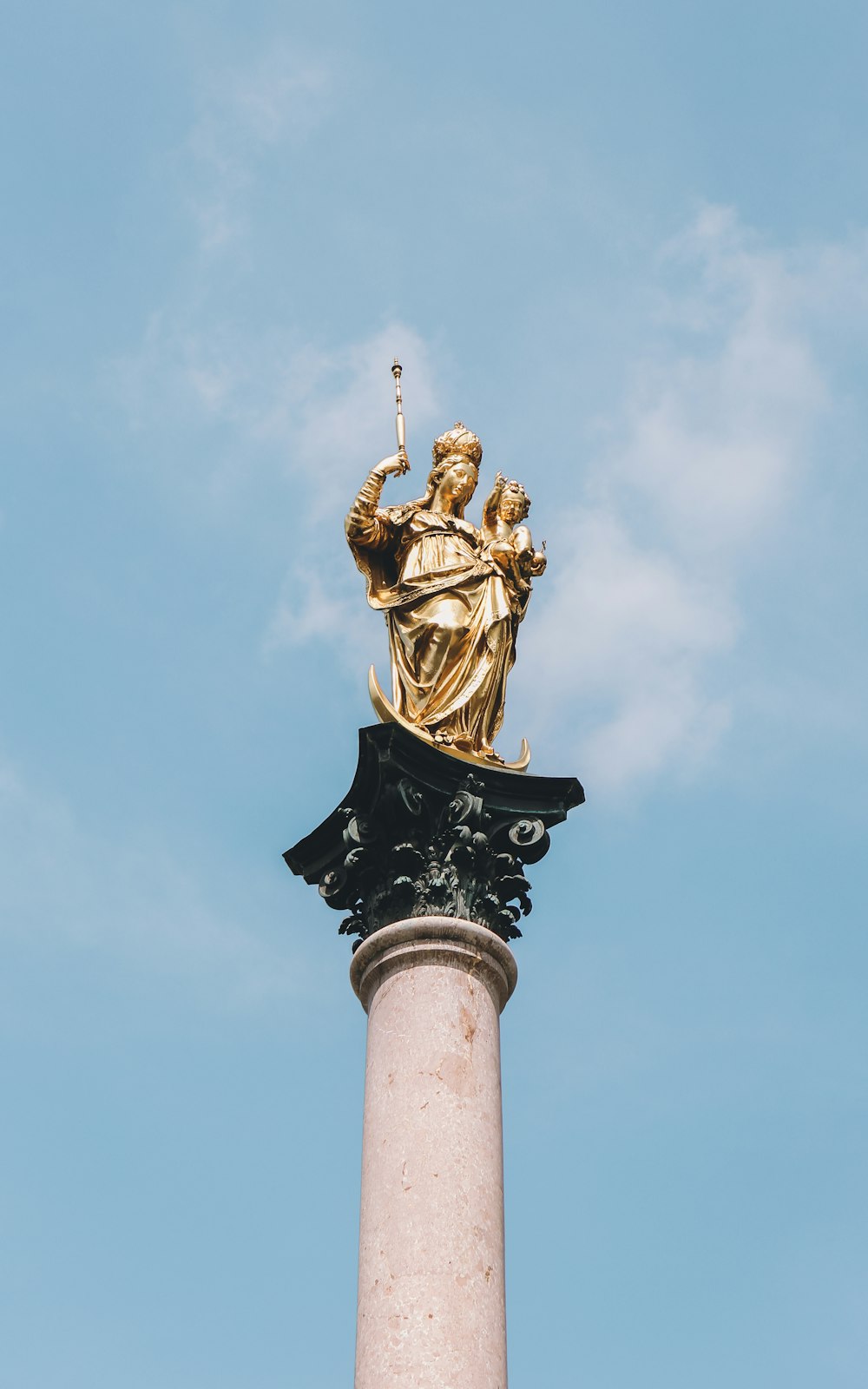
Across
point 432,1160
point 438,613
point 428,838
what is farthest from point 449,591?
point 432,1160

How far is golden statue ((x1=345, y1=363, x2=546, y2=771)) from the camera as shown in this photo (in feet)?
61.2

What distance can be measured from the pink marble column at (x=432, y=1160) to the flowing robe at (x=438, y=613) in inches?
101

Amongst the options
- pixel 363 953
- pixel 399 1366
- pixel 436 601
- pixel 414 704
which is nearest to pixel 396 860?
pixel 363 953

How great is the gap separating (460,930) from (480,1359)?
362cm

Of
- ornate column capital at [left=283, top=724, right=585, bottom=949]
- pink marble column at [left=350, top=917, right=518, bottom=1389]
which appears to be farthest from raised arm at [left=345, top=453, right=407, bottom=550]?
pink marble column at [left=350, top=917, right=518, bottom=1389]

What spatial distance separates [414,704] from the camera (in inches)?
736

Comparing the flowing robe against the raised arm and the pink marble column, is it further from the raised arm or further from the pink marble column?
the pink marble column

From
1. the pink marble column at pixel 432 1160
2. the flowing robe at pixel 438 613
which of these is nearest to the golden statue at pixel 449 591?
the flowing robe at pixel 438 613

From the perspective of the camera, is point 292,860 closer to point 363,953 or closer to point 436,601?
point 363,953

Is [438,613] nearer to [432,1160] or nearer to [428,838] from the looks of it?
[428,838]

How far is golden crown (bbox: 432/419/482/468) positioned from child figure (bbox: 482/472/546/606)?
364 mm

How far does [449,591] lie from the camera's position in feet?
64.0

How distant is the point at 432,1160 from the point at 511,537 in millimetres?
7467

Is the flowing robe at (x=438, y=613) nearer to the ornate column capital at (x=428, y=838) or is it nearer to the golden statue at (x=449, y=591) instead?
the golden statue at (x=449, y=591)
